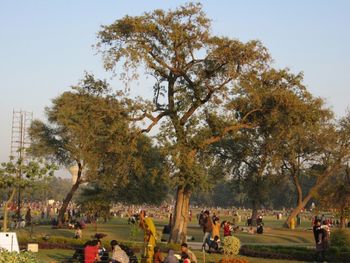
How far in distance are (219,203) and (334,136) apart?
87443mm

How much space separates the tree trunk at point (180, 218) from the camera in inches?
1412

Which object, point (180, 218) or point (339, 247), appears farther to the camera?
point (180, 218)

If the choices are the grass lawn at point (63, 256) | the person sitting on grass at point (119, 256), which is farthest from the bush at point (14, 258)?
the grass lawn at point (63, 256)

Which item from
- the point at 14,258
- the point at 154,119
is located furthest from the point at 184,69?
the point at 14,258

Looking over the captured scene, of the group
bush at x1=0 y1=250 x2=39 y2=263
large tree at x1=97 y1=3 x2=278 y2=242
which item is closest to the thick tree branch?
large tree at x1=97 y1=3 x2=278 y2=242

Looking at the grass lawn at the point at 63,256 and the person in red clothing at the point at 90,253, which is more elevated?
the person in red clothing at the point at 90,253

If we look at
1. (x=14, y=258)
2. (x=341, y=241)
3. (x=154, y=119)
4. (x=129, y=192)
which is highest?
(x=154, y=119)

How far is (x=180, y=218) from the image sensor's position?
36.7 metres

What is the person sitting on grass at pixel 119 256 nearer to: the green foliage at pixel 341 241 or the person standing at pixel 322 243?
the person standing at pixel 322 243

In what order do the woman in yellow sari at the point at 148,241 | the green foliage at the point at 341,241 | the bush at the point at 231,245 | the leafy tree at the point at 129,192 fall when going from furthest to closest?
1. the leafy tree at the point at 129,192
2. the green foliage at the point at 341,241
3. the bush at the point at 231,245
4. the woman in yellow sari at the point at 148,241

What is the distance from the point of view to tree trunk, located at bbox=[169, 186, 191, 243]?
118ft

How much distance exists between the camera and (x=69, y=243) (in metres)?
31.5

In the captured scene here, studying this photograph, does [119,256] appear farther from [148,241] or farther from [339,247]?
[339,247]

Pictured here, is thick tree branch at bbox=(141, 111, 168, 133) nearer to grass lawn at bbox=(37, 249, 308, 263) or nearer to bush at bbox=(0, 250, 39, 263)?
grass lawn at bbox=(37, 249, 308, 263)
